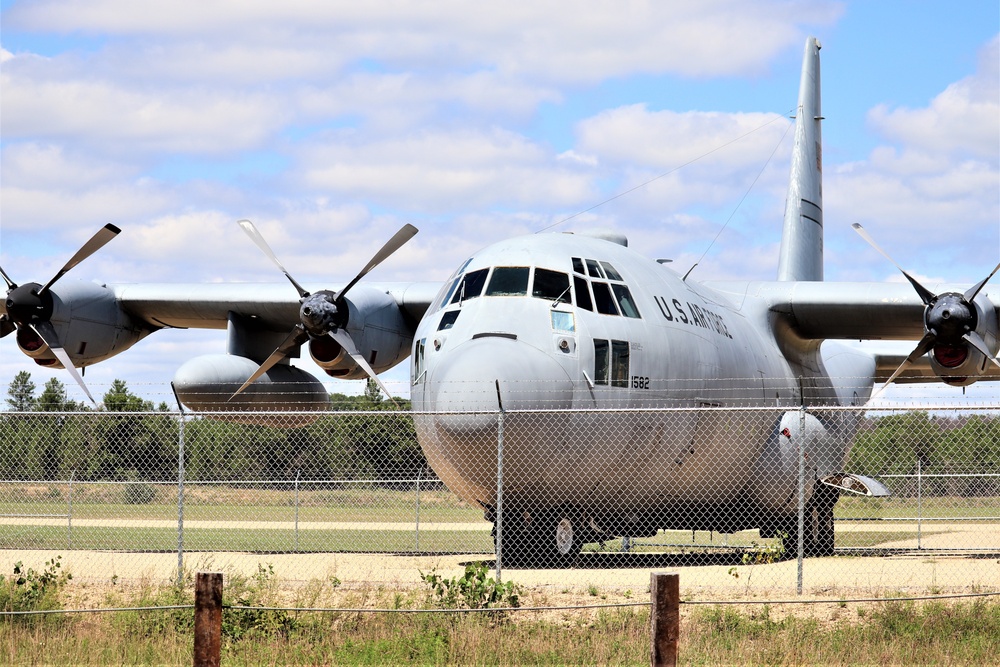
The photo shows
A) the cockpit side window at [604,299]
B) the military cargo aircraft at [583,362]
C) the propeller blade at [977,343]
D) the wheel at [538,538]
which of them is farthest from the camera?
the propeller blade at [977,343]

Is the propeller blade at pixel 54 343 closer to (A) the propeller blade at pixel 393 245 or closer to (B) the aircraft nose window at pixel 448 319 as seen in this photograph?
(A) the propeller blade at pixel 393 245

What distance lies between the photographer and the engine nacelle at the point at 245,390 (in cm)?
1762

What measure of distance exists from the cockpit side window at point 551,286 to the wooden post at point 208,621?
635cm

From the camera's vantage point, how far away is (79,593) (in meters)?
11.9

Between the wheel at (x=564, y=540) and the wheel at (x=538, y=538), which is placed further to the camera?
the wheel at (x=564, y=540)

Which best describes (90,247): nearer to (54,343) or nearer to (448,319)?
(54,343)

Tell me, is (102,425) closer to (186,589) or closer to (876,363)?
(876,363)

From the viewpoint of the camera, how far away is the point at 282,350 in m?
17.0

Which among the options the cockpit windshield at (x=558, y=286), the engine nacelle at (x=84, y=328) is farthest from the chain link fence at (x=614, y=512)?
the engine nacelle at (x=84, y=328)

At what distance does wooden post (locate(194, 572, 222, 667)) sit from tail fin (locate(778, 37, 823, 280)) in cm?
1679

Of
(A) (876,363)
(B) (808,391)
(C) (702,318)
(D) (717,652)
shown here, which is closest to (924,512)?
(A) (876,363)

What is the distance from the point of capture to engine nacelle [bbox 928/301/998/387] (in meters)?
15.7

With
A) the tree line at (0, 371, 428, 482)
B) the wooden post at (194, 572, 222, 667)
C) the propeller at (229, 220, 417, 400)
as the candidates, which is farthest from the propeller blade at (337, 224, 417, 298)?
the tree line at (0, 371, 428, 482)

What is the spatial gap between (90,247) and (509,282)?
8.12 metres
